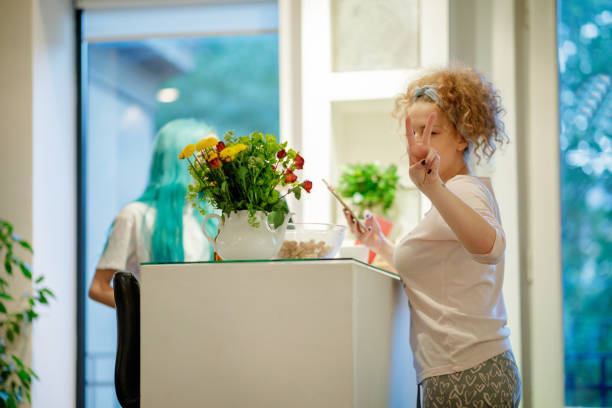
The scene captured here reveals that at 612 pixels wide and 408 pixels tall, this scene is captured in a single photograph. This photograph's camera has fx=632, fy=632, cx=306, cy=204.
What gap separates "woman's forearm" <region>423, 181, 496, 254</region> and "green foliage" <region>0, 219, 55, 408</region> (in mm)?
2379

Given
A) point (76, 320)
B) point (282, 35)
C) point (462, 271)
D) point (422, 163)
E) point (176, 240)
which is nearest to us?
point (422, 163)

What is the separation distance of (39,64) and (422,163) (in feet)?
9.12

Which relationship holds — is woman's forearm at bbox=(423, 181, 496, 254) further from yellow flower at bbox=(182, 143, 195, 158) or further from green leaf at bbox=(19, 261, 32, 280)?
green leaf at bbox=(19, 261, 32, 280)

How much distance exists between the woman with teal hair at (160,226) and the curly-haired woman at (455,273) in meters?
0.91

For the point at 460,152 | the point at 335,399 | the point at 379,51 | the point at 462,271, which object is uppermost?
the point at 379,51

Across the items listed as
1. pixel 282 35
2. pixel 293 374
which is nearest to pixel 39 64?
pixel 282 35

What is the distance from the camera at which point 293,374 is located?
1.04m


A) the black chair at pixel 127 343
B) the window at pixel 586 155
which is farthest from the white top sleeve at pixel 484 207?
the window at pixel 586 155

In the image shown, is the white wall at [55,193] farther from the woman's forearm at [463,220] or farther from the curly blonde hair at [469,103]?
the woman's forearm at [463,220]

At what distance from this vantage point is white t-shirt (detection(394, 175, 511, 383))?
133 centimetres

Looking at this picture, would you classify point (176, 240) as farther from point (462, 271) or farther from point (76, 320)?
point (76, 320)

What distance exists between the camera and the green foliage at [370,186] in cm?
284

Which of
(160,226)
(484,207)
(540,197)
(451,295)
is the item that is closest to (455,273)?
(451,295)

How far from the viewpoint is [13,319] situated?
3.18 m
